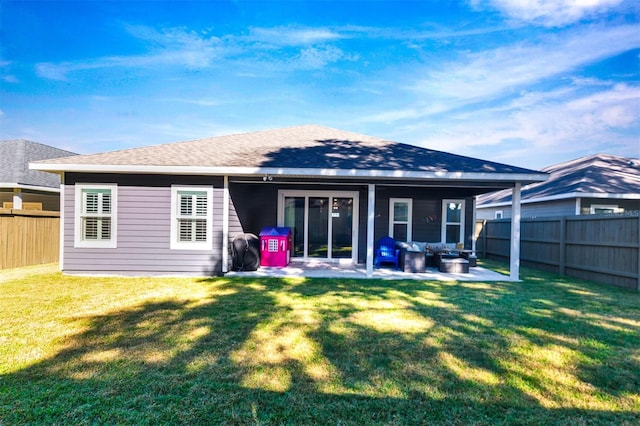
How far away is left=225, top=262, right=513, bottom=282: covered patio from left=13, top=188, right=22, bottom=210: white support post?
10.2 meters

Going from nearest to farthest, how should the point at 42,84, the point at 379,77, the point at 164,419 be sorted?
1. the point at 164,419
2. the point at 42,84
3. the point at 379,77

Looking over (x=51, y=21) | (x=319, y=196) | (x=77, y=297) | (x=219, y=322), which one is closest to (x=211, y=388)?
(x=219, y=322)

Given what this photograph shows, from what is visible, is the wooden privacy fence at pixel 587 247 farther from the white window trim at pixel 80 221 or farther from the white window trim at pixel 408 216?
the white window trim at pixel 80 221

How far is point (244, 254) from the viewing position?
8352 mm

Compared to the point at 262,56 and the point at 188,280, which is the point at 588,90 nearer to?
the point at 262,56

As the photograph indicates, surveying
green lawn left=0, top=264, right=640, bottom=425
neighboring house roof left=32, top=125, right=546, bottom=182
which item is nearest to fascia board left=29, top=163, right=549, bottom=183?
neighboring house roof left=32, top=125, right=546, bottom=182

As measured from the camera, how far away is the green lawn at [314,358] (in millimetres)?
2402

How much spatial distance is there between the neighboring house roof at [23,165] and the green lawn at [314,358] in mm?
8898

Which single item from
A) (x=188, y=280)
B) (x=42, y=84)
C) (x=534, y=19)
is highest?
(x=534, y=19)

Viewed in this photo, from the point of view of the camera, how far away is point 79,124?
1623cm

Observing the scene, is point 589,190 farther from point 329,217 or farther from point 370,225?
point 329,217

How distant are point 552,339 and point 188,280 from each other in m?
6.82

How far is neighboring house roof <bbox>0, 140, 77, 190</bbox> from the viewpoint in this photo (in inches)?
482

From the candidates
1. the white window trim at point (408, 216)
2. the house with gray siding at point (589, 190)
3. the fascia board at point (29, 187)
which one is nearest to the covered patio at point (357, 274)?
the white window trim at point (408, 216)
